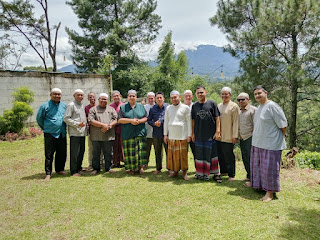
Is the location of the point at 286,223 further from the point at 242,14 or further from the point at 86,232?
the point at 242,14

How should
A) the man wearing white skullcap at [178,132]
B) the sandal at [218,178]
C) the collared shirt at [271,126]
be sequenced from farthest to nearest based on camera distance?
1. the man wearing white skullcap at [178,132]
2. the sandal at [218,178]
3. the collared shirt at [271,126]

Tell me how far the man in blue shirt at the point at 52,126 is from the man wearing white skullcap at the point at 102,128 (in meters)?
0.64

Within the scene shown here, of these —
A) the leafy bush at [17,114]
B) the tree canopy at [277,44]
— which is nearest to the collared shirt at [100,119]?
the leafy bush at [17,114]

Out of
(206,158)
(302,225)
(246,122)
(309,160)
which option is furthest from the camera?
(309,160)

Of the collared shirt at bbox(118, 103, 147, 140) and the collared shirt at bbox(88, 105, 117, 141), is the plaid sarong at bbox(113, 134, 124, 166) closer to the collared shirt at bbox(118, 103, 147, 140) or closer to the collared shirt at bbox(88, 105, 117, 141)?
the collared shirt at bbox(88, 105, 117, 141)

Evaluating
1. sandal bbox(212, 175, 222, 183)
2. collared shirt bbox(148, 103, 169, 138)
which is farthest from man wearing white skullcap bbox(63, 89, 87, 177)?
sandal bbox(212, 175, 222, 183)

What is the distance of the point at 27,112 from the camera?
346 inches

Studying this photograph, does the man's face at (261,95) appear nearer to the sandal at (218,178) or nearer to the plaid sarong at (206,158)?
the plaid sarong at (206,158)

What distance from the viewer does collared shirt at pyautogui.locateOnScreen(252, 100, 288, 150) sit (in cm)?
351

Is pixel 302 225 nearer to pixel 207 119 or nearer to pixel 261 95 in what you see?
pixel 261 95

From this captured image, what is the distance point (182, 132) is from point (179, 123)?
0.19m

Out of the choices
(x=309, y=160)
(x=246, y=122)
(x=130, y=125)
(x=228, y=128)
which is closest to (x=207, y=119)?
(x=228, y=128)

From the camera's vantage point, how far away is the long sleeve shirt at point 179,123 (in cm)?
453

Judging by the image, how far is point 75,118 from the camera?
16.0 ft
